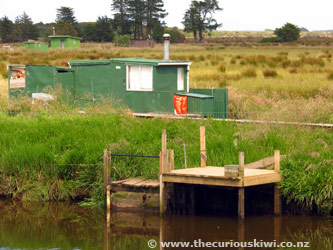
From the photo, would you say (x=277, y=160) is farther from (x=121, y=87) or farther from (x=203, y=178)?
(x=121, y=87)

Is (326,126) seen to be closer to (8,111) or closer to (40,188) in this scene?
(40,188)

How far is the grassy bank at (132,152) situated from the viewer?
1230cm

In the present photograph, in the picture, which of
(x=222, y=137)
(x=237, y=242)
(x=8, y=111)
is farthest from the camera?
(x=8, y=111)

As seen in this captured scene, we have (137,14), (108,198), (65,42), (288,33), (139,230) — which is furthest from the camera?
(137,14)

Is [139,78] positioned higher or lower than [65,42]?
lower

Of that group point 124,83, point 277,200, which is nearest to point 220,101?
point 124,83

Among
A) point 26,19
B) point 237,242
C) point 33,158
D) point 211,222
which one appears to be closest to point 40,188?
point 33,158

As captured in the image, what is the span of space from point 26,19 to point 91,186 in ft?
328

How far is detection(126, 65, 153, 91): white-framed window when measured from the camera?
20.6 metres

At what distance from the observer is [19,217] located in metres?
12.9

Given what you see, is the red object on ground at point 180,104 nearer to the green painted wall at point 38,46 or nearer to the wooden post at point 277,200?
the wooden post at point 277,200

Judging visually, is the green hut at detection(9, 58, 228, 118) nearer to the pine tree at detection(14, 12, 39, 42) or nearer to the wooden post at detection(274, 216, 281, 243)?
the wooden post at detection(274, 216, 281, 243)

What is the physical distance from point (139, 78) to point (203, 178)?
9693 millimetres

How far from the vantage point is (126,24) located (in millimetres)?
95000
